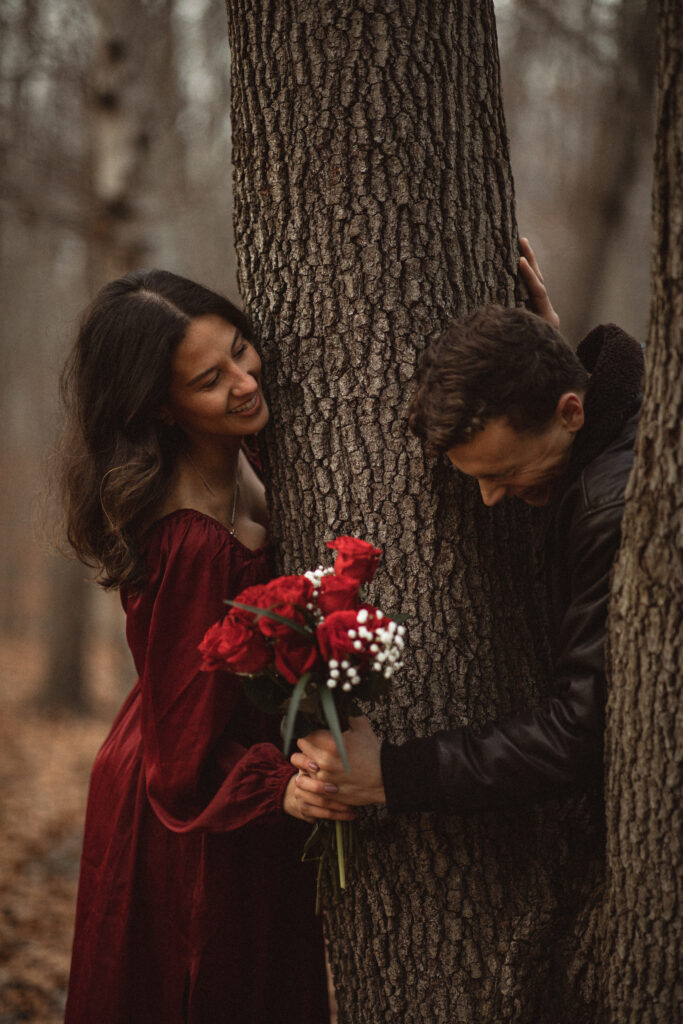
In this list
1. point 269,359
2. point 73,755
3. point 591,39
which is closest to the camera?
point 269,359

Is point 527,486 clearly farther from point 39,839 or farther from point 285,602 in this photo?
point 39,839

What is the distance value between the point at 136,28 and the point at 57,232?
3329 millimetres

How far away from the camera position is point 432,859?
7.43 feet

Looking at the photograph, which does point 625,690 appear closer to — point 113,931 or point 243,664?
point 243,664

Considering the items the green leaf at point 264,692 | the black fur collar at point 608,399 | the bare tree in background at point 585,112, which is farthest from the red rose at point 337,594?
the bare tree in background at point 585,112

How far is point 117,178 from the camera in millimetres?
6723

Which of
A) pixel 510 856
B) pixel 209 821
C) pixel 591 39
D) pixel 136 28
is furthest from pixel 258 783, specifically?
pixel 591 39

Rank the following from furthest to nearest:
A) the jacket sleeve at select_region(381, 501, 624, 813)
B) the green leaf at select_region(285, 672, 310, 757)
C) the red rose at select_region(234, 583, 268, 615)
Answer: the jacket sleeve at select_region(381, 501, 624, 813), the red rose at select_region(234, 583, 268, 615), the green leaf at select_region(285, 672, 310, 757)

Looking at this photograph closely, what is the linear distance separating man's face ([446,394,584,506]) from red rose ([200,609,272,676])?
0.70 metres

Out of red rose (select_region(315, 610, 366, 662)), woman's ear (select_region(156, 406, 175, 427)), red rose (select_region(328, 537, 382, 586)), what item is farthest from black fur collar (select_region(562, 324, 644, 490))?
woman's ear (select_region(156, 406, 175, 427))

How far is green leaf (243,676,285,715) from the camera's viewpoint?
1.97 metres

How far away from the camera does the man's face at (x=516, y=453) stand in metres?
2.02

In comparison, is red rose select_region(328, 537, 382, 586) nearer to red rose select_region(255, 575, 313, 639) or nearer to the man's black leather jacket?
red rose select_region(255, 575, 313, 639)

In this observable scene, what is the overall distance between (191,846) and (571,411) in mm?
1778
